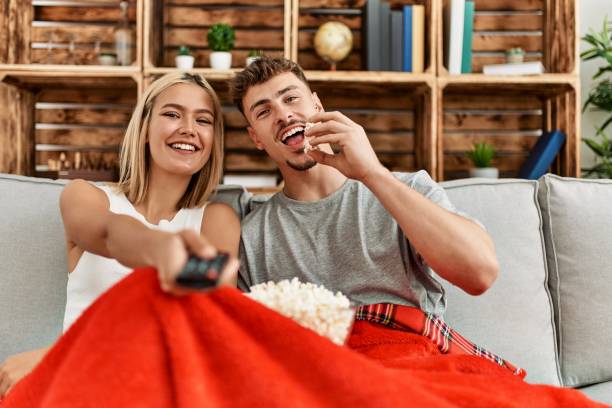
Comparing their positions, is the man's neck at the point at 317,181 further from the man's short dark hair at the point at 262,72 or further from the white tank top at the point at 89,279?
the white tank top at the point at 89,279

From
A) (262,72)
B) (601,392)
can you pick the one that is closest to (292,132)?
(262,72)

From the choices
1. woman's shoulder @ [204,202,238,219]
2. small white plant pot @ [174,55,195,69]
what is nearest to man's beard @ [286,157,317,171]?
woman's shoulder @ [204,202,238,219]

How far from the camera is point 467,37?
2.28 meters

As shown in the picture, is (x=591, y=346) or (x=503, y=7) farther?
(x=503, y=7)

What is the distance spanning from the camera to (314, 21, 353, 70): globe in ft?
7.56

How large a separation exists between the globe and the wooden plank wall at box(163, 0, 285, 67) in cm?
26

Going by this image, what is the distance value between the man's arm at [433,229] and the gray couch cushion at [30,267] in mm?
830

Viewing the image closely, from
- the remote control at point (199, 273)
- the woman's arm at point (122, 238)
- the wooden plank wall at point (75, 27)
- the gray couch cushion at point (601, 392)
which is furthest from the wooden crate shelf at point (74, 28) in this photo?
the gray couch cushion at point (601, 392)

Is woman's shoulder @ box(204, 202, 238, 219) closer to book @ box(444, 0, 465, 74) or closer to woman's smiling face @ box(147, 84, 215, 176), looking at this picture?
woman's smiling face @ box(147, 84, 215, 176)

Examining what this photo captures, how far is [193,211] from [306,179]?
0.33m

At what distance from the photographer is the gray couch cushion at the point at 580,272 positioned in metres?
1.54

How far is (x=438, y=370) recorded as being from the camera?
3.38 feet

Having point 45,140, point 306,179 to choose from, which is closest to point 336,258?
point 306,179

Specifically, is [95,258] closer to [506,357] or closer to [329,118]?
[329,118]
